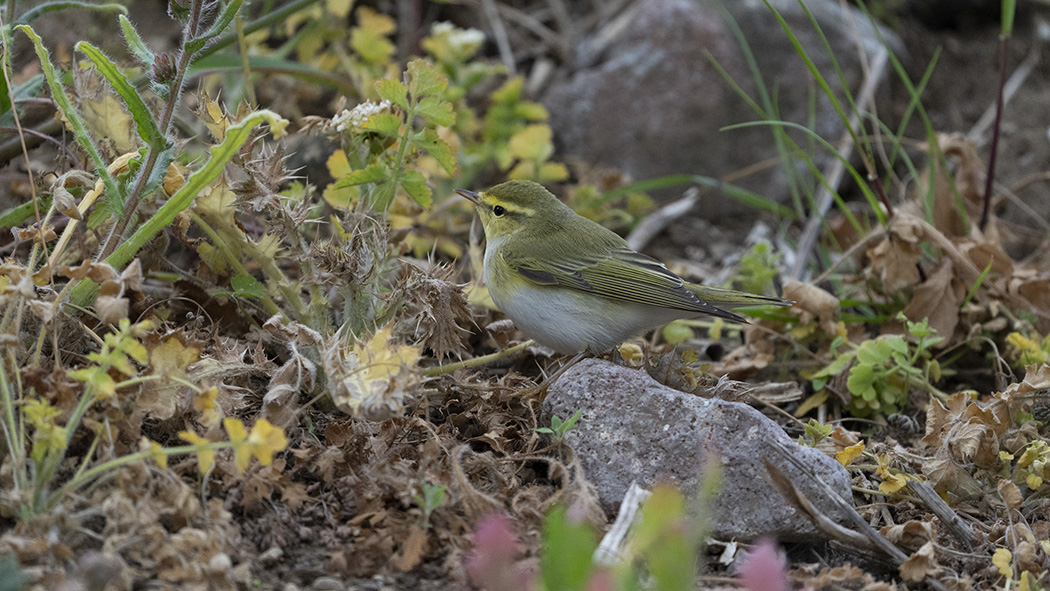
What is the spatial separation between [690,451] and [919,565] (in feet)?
2.49

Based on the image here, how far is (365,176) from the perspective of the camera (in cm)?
364

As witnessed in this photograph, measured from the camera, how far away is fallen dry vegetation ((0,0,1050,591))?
7.83 ft

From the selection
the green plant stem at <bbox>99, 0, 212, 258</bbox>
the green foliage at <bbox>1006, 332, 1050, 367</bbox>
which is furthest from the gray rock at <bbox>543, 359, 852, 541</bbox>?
the green plant stem at <bbox>99, 0, 212, 258</bbox>

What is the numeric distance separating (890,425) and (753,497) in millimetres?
1537

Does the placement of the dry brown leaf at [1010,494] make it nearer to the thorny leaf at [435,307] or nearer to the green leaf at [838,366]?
the green leaf at [838,366]

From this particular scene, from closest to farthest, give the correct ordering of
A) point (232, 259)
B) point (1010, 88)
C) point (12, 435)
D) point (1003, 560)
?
point (12, 435)
point (1003, 560)
point (232, 259)
point (1010, 88)

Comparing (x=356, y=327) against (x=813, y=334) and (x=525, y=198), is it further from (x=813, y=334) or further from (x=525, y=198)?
(x=813, y=334)

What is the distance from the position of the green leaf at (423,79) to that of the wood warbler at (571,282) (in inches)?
35.7

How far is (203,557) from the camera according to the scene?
2.33 meters

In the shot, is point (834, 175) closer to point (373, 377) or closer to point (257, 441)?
point (373, 377)

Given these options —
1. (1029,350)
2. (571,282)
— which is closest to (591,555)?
(571,282)

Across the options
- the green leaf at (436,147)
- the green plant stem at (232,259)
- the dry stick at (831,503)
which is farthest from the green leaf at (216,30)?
the dry stick at (831,503)

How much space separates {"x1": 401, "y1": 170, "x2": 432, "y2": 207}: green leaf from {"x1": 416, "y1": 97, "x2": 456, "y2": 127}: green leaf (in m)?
0.25

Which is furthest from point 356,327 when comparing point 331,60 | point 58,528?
point 331,60
